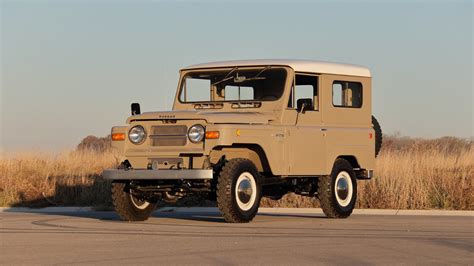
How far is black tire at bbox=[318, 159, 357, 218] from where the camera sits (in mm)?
17688

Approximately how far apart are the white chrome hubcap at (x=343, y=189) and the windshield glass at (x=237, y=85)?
1865 mm

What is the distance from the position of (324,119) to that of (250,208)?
248cm

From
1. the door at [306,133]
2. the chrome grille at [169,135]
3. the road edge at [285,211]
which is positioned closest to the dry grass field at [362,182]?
the road edge at [285,211]

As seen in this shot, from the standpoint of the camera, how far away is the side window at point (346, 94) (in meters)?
18.3

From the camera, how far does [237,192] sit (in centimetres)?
1605

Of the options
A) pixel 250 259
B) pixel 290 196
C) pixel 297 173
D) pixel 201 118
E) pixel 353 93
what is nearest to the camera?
pixel 250 259

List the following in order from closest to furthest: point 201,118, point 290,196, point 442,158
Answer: point 201,118
point 290,196
point 442,158

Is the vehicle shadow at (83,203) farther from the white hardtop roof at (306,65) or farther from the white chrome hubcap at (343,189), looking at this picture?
the white hardtop roof at (306,65)

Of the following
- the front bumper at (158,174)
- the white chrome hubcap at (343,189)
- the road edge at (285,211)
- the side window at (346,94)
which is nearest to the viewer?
the front bumper at (158,174)

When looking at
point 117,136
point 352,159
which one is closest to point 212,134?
point 117,136

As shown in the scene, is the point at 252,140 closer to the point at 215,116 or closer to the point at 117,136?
the point at 215,116

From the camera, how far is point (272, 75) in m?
17.6

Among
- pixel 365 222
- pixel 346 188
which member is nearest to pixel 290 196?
pixel 346 188

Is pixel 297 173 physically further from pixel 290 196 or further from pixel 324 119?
pixel 290 196
